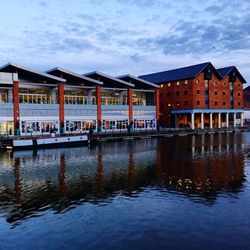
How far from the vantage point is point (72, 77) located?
67.2 meters

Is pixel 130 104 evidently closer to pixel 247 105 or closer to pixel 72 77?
pixel 72 77

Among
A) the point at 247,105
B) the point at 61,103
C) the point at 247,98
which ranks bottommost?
the point at 61,103

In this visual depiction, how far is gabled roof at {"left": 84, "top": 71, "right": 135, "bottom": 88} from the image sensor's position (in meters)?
70.8

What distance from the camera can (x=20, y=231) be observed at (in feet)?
47.6

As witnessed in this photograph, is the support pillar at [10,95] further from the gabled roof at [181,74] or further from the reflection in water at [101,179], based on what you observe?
the gabled roof at [181,74]

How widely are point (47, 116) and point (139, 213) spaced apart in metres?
48.8

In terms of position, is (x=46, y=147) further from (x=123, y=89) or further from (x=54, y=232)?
(x=54, y=232)

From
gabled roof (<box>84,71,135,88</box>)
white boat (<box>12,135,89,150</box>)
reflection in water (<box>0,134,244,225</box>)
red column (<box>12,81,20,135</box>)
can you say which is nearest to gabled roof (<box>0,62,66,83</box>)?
red column (<box>12,81,20,135</box>)

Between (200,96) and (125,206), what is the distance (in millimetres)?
77422

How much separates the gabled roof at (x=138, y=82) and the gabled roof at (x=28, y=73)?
1846 centimetres

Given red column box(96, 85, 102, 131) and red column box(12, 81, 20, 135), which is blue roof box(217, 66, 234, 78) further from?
red column box(12, 81, 20, 135)

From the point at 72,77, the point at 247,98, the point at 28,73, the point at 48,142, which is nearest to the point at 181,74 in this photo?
the point at 72,77

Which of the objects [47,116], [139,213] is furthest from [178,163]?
[47,116]

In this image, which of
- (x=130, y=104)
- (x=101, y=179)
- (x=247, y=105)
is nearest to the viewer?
(x=101, y=179)
